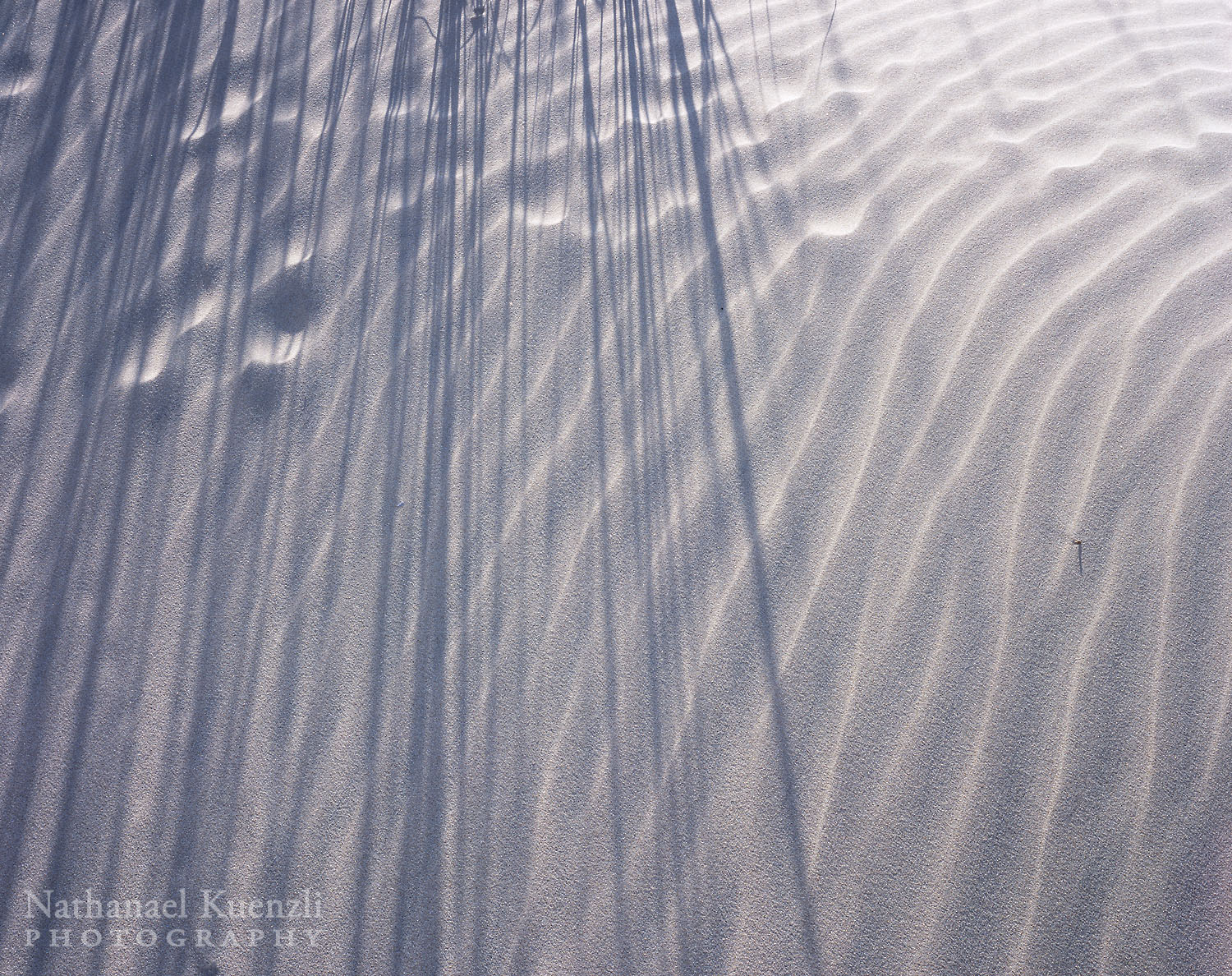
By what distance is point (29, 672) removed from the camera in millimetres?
2328

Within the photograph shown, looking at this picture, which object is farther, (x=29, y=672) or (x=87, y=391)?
(x=87, y=391)

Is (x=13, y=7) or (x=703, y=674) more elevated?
(x=13, y=7)

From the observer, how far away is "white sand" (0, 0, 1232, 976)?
2016mm

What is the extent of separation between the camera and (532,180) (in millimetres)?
3178

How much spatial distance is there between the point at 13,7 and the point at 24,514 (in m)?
2.95

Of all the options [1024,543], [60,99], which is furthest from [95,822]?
[60,99]

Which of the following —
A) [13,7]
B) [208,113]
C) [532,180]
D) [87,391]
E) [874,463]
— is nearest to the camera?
[874,463]

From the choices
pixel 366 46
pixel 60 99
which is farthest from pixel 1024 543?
pixel 60 99

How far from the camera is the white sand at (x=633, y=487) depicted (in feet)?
6.61

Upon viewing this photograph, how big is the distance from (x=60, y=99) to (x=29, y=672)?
2730 mm

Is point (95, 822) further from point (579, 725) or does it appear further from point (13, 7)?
point (13, 7)

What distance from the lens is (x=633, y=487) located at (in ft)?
8.27

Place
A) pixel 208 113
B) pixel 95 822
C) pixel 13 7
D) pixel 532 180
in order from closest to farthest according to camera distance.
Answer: pixel 95 822 → pixel 532 180 → pixel 208 113 → pixel 13 7

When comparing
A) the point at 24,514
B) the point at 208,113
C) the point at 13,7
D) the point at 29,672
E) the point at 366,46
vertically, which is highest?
the point at 13,7
